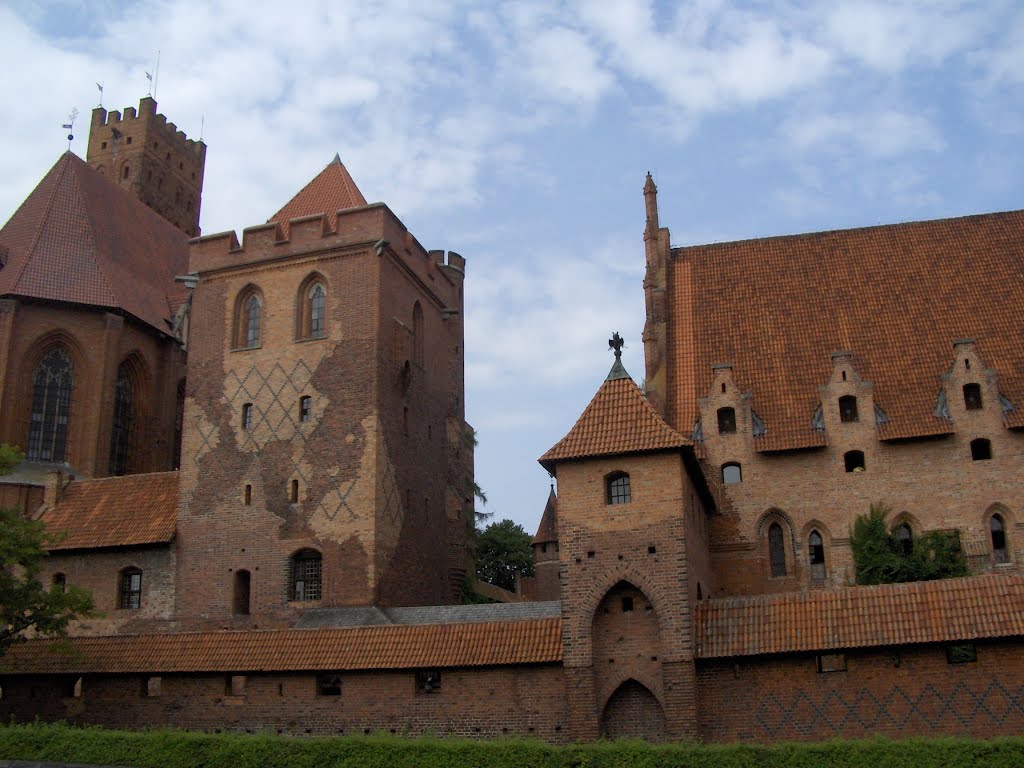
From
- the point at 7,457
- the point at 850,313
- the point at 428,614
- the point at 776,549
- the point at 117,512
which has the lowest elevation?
the point at 428,614

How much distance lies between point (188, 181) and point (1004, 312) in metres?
41.1

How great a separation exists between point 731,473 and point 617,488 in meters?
6.41

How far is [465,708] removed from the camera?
73.2 ft

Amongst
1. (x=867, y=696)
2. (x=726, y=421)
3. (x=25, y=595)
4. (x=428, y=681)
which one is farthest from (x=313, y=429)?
(x=867, y=696)

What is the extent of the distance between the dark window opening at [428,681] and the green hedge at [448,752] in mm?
3462

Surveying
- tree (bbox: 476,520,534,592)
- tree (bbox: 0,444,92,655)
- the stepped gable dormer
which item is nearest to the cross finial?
the stepped gable dormer

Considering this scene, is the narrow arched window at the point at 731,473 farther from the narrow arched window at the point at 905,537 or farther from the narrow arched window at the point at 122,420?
the narrow arched window at the point at 122,420

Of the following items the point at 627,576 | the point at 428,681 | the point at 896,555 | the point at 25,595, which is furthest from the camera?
the point at 896,555

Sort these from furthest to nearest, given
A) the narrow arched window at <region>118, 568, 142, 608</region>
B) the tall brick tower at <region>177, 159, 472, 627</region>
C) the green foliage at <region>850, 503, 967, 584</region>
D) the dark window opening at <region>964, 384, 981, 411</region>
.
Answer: the narrow arched window at <region>118, 568, 142, 608</region>, the tall brick tower at <region>177, 159, 472, 627</region>, the dark window opening at <region>964, 384, 981, 411</region>, the green foliage at <region>850, 503, 967, 584</region>

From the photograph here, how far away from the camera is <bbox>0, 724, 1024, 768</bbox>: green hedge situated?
16453 mm

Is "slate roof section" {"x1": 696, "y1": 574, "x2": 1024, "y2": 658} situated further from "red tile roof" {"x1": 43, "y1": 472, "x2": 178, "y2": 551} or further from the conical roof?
"red tile roof" {"x1": 43, "y1": 472, "x2": 178, "y2": 551}

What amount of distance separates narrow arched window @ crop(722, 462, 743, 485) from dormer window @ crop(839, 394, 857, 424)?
294 centimetres

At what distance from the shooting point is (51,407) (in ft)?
120

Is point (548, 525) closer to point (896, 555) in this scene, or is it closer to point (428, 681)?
point (896, 555)
